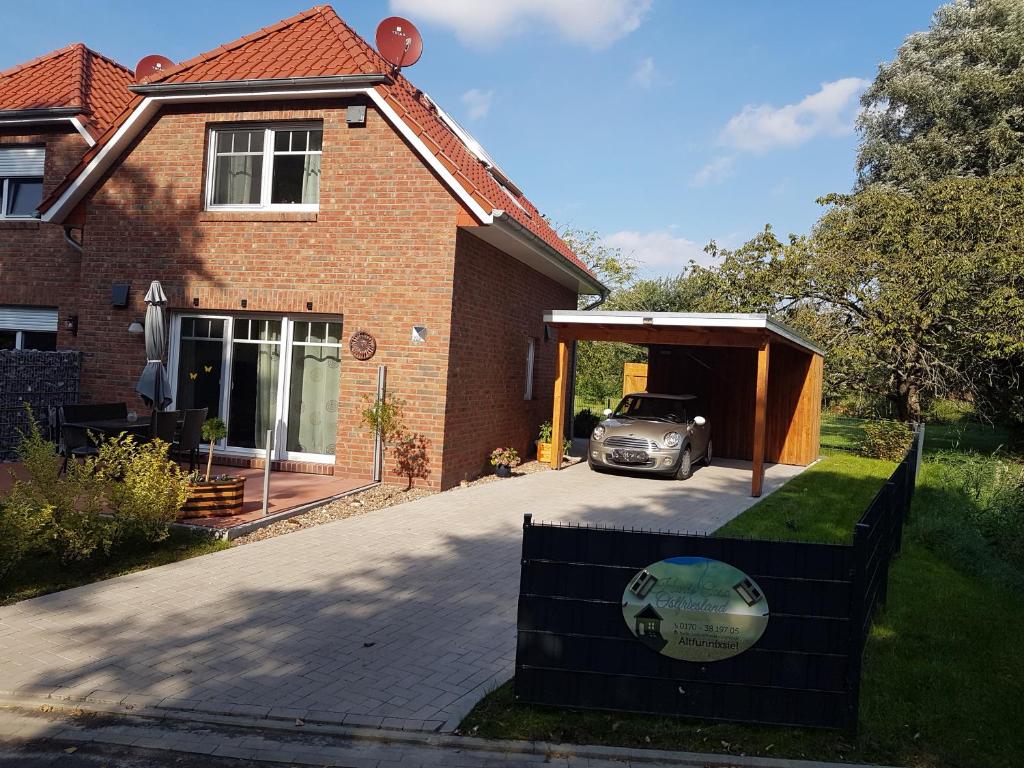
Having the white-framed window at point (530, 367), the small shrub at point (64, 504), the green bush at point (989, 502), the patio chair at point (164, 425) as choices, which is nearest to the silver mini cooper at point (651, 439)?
the white-framed window at point (530, 367)

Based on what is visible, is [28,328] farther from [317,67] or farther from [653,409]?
[653,409]

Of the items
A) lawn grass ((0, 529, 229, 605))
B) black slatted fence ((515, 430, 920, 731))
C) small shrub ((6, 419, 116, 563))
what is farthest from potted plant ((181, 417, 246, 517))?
black slatted fence ((515, 430, 920, 731))

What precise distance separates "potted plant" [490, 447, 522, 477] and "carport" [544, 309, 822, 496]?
119 cm

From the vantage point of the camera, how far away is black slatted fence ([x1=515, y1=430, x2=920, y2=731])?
412cm

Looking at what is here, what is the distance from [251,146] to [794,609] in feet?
37.1

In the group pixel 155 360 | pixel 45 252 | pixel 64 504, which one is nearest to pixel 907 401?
pixel 155 360

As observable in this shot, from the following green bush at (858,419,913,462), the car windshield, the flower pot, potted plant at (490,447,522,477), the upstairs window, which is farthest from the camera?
green bush at (858,419,913,462)

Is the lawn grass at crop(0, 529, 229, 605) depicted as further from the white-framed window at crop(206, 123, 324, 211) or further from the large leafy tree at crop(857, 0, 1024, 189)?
the large leafy tree at crop(857, 0, 1024, 189)

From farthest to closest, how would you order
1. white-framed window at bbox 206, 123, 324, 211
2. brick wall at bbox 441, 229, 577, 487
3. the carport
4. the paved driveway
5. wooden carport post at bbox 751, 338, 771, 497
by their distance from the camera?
the carport → wooden carport post at bbox 751, 338, 771, 497 → white-framed window at bbox 206, 123, 324, 211 → brick wall at bbox 441, 229, 577, 487 → the paved driveway

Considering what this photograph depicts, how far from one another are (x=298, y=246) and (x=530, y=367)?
5831 mm

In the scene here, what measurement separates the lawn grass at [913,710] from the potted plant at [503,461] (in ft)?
23.5

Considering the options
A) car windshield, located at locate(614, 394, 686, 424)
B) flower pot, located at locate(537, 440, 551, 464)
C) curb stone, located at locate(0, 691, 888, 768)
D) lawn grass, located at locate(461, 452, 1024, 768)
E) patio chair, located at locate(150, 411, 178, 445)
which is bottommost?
curb stone, located at locate(0, 691, 888, 768)

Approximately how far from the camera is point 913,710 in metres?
4.50

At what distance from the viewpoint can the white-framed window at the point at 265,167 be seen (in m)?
12.2
